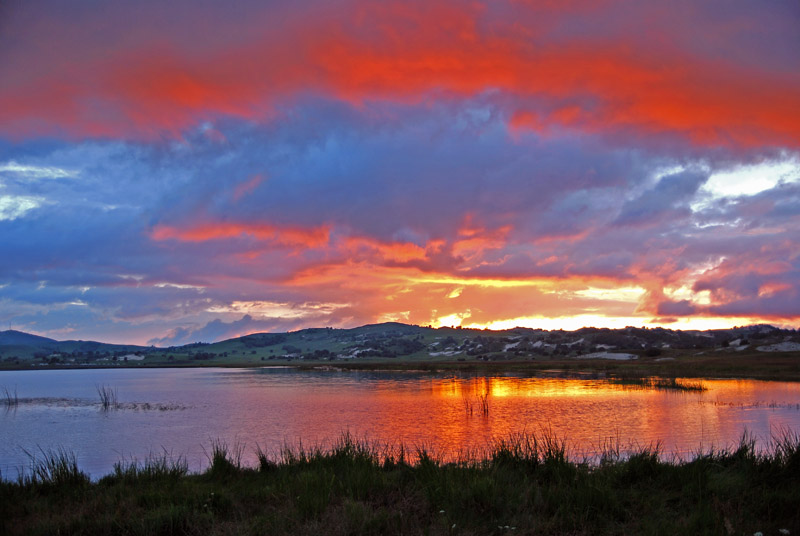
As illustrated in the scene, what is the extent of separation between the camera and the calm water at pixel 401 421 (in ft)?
78.8

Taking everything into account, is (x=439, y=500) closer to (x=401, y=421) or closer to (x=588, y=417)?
(x=401, y=421)

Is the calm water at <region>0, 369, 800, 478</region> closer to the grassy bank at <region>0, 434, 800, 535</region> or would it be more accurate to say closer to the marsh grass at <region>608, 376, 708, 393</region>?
the marsh grass at <region>608, 376, 708, 393</region>

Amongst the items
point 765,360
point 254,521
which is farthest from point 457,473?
point 765,360

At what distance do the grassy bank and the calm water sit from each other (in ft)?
20.3

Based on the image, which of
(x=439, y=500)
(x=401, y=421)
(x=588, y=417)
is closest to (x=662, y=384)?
(x=588, y=417)

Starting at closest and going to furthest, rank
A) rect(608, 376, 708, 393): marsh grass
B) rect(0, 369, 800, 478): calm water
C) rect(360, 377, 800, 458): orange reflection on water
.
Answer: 1. rect(360, 377, 800, 458): orange reflection on water
2. rect(0, 369, 800, 478): calm water
3. rect(608, 376, 708, 393): marsh grass

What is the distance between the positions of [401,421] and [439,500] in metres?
21.4

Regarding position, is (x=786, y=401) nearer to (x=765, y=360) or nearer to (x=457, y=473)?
(x=457, y=473)

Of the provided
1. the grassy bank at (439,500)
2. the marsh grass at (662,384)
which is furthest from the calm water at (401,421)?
the grassy bank at (439,500)

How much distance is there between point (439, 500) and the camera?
10.8m

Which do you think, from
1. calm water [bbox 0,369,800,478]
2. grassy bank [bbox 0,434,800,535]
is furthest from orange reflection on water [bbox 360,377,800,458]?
grassy bank [bbox 0,434,800,535]

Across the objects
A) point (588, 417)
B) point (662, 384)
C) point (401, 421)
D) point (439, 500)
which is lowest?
point (662, 384)

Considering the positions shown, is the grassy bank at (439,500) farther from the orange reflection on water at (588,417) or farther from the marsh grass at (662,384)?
the marsh grass at (662,384)

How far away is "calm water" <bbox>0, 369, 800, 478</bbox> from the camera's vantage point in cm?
2402
